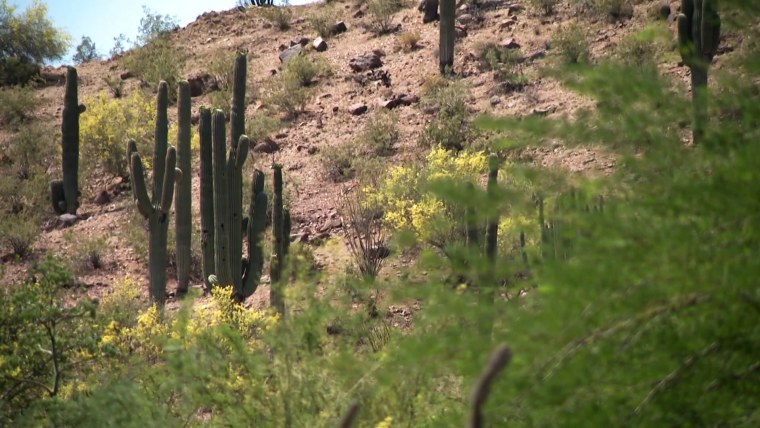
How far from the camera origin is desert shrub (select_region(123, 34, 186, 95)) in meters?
37.0

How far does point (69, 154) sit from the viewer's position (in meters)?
26.7

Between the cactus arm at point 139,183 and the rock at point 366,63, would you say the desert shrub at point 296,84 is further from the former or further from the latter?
the cactus arm at point 139,183

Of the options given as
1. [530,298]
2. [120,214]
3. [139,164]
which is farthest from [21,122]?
[530,298]

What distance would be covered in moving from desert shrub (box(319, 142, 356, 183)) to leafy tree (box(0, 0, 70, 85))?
53.0 feet

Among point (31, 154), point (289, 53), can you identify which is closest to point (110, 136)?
point (31, 154)

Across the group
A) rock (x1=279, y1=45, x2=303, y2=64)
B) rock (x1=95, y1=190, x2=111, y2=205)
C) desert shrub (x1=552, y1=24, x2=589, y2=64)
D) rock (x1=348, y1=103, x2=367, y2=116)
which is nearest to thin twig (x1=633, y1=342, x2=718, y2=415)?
desert shrub (x1=552, y1=24, x2=589, y2=64)

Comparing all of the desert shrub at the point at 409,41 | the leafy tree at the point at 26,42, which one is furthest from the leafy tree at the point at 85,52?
the desert shrub at the point at 409,41

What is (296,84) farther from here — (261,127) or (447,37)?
(447,37)

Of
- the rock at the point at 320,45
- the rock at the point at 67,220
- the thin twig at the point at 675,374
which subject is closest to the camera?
the thin twig at the point at 675,374

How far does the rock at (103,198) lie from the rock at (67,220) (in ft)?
3.66

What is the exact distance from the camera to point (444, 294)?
4695 millimetres

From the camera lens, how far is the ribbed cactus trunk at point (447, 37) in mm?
28828

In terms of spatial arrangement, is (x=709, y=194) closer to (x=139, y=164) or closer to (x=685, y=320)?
(x=685, y=320)

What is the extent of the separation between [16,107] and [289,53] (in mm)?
8339
